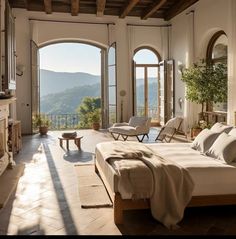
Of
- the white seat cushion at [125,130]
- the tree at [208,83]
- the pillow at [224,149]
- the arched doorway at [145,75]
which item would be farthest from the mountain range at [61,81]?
the pillow at [224,149]

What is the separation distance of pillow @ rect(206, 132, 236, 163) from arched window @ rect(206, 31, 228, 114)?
4.08m

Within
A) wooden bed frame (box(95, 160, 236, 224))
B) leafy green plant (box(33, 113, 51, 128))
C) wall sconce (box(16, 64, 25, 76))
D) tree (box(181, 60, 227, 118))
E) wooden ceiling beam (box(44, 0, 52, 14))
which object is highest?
wooden ceiling beam (box(44, 0, 52, 14))

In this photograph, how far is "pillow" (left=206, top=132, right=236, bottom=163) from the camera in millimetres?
3652

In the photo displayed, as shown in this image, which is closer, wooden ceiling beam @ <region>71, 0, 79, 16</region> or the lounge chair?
the lounge chair

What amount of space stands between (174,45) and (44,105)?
11.0m

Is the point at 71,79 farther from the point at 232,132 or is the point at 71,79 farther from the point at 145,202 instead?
the point at 145,202

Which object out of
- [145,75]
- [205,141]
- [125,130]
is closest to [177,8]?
[145,75]

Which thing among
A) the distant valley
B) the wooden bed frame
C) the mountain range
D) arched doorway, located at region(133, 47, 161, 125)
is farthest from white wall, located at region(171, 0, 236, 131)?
the mountain range

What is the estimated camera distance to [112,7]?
10.1 m

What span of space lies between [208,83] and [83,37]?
4518 millimetres

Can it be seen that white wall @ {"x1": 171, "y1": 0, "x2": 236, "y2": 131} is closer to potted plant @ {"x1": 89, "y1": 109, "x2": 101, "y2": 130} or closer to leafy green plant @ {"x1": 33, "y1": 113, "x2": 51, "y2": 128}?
potted plant @ {"x1": 89, "y1": 109, "x2": 101, "y2": 130}

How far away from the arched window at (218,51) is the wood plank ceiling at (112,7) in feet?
4.02

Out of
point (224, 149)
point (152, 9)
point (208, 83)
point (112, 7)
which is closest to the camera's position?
point (224, 149)

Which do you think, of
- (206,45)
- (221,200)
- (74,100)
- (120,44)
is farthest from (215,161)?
(74,100)
